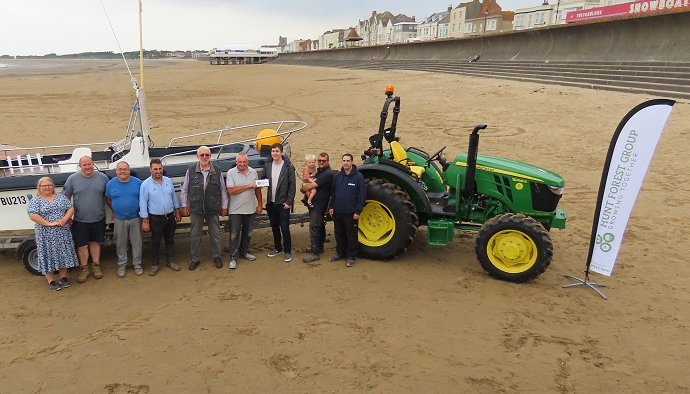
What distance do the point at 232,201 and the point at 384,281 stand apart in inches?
75.1

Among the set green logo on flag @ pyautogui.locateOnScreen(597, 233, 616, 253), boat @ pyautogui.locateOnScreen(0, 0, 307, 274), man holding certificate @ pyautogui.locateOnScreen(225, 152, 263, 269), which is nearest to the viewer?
green logo on flag @ pyautogui.locateOnScreen(597, 233, 616, 253)

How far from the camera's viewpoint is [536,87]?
1652 centimetres

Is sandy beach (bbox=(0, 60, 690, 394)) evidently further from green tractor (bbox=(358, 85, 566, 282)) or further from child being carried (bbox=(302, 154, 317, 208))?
child being carried (bbox=(302, 154, 317, 208))

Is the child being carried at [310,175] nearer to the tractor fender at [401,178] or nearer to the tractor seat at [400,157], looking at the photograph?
the tractor fender at [401,178]

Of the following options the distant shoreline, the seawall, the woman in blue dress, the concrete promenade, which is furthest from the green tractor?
the distant shoreline

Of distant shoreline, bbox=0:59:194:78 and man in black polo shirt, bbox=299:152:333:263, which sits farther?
distant shoreline, bbox=0:59:194:78

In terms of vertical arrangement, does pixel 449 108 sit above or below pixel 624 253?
above

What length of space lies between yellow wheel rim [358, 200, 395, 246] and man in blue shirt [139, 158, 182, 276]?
209 centimetres

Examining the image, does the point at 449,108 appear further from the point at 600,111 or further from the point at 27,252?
the point at 27,252

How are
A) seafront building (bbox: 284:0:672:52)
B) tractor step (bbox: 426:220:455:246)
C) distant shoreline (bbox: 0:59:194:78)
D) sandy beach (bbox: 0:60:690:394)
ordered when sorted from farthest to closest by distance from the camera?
1. distant shoreline (bbox: 0:59:194:78)
2. seafront building (bbox: 284:0:672:52)
3. tractor step (bbox: 426:220:455:246)
4. sandy beach (bbox: 0:60:690:394)

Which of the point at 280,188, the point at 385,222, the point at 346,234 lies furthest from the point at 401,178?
the point at 280,188

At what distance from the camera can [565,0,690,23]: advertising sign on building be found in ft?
59.0

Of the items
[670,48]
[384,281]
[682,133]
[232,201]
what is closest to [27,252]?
[232,201]

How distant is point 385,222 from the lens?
533cm
